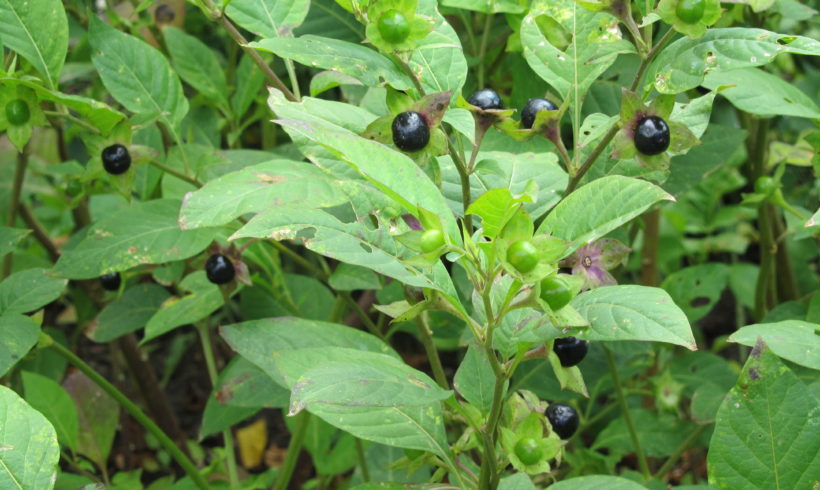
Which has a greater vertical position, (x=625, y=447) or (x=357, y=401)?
(x=357, y=401)

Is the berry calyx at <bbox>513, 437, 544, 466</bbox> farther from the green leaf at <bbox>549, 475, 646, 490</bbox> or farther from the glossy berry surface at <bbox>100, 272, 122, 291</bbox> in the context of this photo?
the glossy berry surface at <bbox>100, 272, 122, 291</bbox>

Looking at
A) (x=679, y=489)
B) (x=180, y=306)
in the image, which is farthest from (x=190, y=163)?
(x=679, y=489)

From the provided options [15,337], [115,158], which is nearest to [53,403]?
[15,337]

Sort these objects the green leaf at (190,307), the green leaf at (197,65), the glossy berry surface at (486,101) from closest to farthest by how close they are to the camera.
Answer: the glossy berry surface at (486,101) < the green leaf at (190,307) < the green leaf at (197,65)

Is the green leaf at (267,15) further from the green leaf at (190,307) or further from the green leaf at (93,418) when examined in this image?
the green leaf at (93,418)

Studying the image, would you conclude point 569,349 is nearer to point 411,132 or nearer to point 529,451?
point 529,451

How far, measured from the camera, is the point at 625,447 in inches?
55.7

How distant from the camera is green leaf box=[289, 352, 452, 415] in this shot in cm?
66

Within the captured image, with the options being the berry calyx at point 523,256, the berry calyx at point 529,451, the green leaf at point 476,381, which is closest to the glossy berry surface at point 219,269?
the green leaf at point 476,381

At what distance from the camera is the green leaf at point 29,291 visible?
3.44 feet

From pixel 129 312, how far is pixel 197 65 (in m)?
0.46

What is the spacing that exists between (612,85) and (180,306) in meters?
0.75

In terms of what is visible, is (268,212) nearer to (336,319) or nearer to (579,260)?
(579,260)

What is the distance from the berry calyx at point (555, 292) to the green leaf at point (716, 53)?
240 mm
